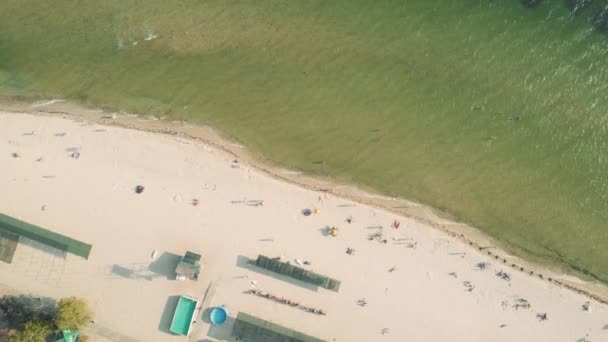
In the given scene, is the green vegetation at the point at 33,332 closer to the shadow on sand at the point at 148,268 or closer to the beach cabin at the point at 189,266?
the shadow on sand at the point at 148,268

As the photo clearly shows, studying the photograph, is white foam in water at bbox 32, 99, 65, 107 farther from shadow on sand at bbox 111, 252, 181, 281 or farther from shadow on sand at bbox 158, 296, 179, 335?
shadow on sand at bbox 158, 296, 179, 335

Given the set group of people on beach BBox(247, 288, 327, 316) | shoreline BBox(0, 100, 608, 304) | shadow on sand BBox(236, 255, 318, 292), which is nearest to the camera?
group of people on beach BBox(247, 288, 327, 316)

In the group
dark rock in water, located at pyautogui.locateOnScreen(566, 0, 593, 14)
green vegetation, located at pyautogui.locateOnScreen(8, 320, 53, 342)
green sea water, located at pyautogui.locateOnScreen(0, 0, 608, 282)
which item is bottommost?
green vegetation, located at pyautogui.locateOnScreen(8, 320, 53, 342)

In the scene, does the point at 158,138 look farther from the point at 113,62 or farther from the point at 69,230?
the point at 69,230

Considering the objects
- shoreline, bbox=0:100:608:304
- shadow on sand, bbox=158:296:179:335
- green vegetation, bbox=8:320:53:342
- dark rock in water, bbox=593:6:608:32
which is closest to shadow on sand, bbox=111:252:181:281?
shadow on sand, bbox=158:296:179:335

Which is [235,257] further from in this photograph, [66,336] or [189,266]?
[66,336]
